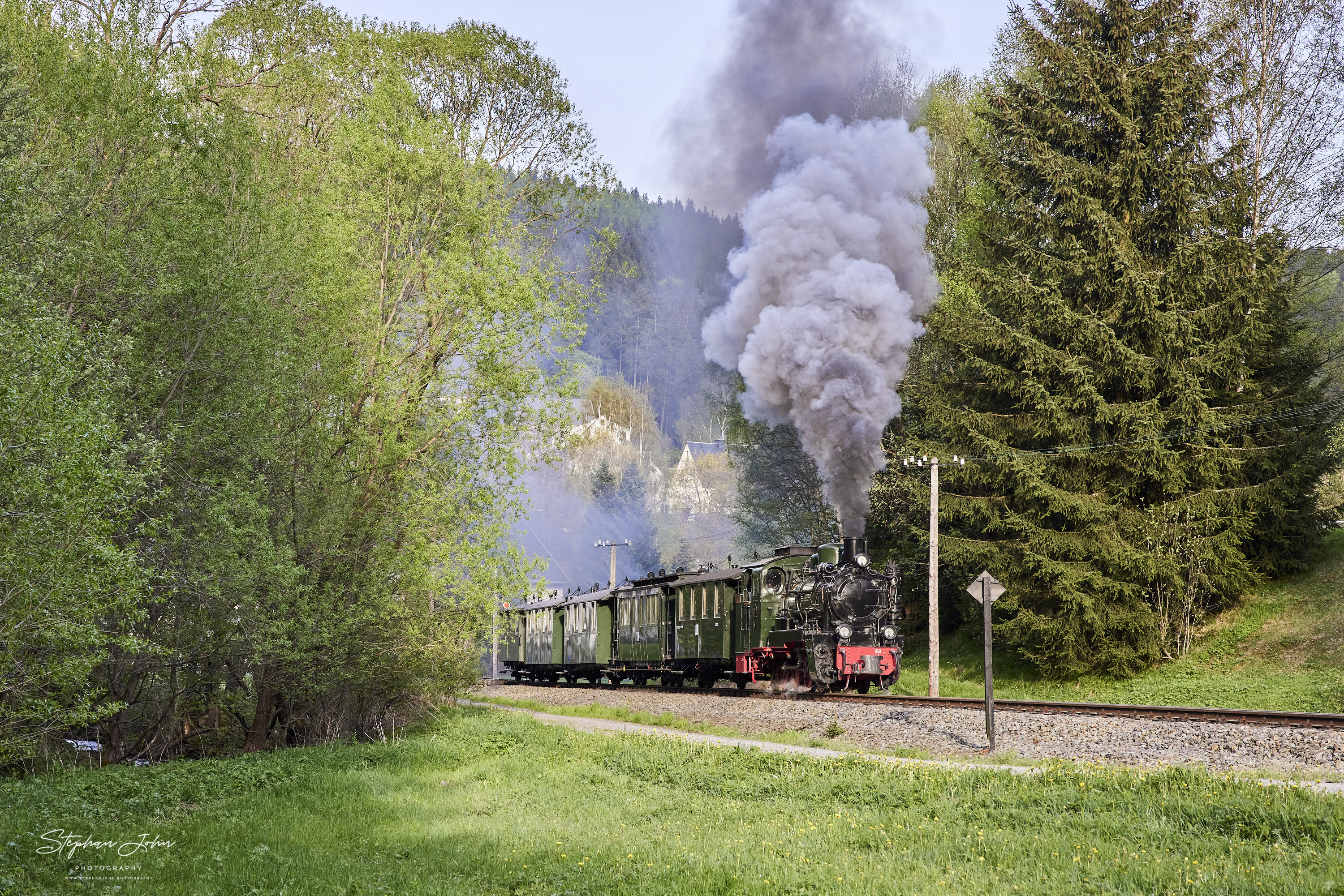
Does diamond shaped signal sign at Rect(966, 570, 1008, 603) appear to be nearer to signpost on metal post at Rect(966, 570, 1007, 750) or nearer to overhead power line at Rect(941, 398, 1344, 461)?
signpost on metal post at Rect(966, 570, 1007, 750)

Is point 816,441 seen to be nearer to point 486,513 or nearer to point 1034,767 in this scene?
point 486,513

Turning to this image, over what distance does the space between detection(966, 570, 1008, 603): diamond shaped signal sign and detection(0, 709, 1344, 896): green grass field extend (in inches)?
142

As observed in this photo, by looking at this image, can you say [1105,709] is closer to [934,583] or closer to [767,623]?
[934,583]

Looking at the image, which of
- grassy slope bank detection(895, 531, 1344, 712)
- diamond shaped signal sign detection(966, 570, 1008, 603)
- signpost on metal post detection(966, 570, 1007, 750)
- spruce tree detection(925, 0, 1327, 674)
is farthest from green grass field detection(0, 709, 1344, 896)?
spruce tree detection(925, 0, 1327, 674)

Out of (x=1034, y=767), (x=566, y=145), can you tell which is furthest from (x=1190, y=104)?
(x=1034, y=767)

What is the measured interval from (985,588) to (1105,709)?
333cm

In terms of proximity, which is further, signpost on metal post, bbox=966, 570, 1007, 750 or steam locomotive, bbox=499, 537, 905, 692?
steam locomotive, bbox=499, 537, 905, 692

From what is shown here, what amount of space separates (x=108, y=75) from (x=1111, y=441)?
20415 millimetres

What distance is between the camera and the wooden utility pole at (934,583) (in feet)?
74.8

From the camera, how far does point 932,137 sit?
3503 cm

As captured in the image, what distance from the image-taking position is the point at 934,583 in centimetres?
2334

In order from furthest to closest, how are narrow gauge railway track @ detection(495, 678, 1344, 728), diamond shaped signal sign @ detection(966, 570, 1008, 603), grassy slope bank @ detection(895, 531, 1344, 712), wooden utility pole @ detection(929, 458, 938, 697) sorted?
1. wooden utility pole @ detection(929, 458, 938, 697)
2. grassy slope bank @ detection(895, 531, 1344, 712)
3. diamond shaped signal sign @ detection(966, 570, 1008, 603)
4. narrow gauge railway track @ detection(495, 678, 1344, 728)

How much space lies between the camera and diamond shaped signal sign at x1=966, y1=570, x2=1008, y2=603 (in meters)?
14.4

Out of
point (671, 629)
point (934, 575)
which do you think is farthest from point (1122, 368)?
point (671, 629)
